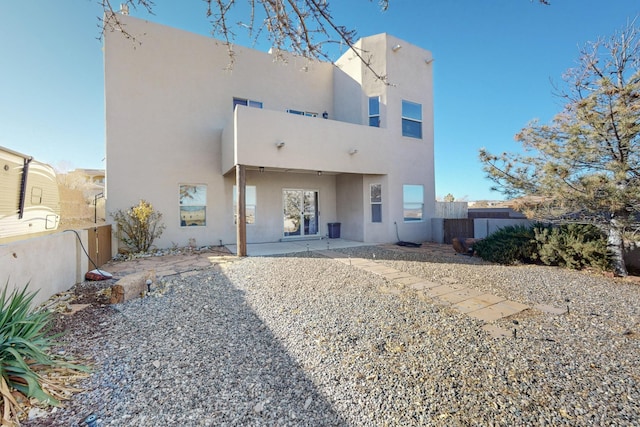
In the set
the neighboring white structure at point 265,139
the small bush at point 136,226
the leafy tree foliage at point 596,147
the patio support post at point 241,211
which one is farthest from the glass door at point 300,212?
the leafy tree foliage at point 596,147

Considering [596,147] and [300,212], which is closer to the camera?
[596,147]

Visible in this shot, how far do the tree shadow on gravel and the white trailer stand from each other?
98.5 inches

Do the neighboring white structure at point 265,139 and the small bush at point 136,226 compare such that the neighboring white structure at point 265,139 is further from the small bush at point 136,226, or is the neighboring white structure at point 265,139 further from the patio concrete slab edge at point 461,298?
the patio concrete slab edge at point 461,298

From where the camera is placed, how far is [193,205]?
33.9ft

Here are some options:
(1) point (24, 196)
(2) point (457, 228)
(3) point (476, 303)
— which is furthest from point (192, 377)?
(2) point (457, 228)

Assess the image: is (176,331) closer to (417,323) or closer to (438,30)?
(417,323)

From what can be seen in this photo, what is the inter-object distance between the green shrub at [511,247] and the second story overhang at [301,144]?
15.3 ft

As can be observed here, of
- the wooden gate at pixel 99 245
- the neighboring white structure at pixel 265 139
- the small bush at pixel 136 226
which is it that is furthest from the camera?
the neighboring white structure at pixel 265 139

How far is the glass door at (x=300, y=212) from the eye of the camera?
12.0m

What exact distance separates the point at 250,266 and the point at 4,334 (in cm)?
477

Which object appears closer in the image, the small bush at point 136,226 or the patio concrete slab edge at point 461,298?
the patio concrete slab edge at point 461,298

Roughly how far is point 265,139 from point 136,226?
527cm

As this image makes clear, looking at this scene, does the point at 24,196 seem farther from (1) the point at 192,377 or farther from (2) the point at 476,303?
(2) the point at 476,303

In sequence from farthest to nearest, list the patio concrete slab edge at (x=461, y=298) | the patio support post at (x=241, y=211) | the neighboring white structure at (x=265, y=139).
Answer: the neighboring white structure at (x=265, y=139) < the patio support post at (x=241, y=211) < the patio concrete slab edge at (x=461, y=298)
